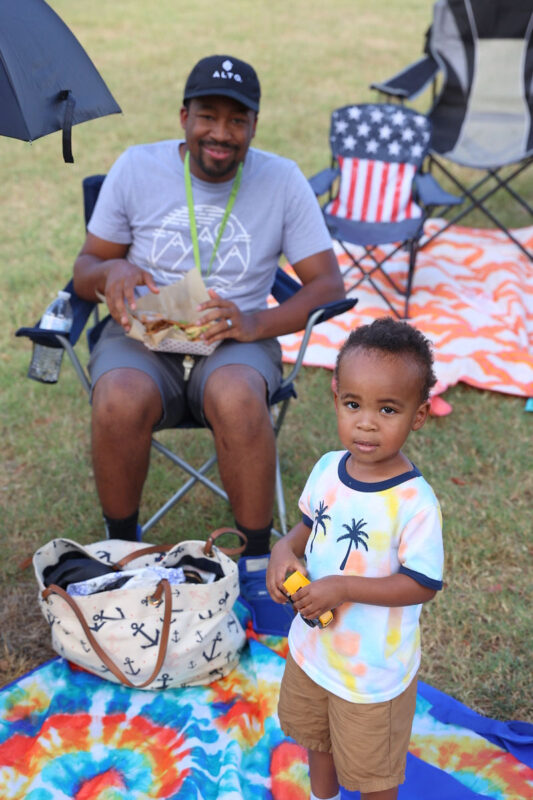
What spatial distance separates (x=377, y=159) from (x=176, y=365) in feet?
8.02

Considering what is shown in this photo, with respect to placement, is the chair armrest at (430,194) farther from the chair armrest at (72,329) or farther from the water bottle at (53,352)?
the water bottle at (53,352)

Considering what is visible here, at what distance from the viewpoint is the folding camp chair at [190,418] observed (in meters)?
2.31

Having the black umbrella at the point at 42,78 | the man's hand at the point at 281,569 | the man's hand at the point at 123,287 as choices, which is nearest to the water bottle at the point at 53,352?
the man's hand at the point at 123,287

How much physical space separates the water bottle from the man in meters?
0.10

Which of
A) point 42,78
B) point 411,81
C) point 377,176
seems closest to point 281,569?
point 42,78

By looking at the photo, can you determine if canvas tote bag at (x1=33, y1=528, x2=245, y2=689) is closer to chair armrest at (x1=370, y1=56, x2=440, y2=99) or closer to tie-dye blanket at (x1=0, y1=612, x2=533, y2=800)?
tie-dye blanket at (x1=0, y1=612, x2=533, y2=800)

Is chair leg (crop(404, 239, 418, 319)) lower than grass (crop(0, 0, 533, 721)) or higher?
higher

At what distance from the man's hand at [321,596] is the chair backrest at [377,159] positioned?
317 centimetres

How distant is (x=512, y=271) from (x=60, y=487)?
2773mm

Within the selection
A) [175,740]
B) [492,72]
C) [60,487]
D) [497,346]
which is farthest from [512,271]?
[175,740]

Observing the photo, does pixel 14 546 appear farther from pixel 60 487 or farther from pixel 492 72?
pixel 492 72

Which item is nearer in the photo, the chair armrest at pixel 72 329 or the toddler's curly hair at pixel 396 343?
the toddler's curly hair at pixel 396 343

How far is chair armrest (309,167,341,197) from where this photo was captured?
4.09 m

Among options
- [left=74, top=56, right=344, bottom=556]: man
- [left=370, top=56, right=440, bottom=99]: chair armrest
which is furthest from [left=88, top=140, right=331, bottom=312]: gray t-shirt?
[left=370, top=56, right=440, bottom=99]: chair armrest
